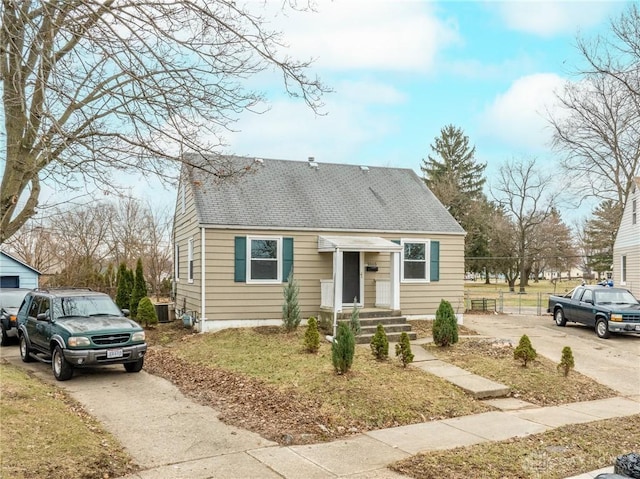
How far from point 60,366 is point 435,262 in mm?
11479

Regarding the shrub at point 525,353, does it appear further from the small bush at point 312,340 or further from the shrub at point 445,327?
the small bush at point 312,340

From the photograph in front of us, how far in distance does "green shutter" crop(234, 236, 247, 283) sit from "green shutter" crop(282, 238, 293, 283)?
114cm

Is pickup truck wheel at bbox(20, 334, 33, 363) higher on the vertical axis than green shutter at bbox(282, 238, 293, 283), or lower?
lower

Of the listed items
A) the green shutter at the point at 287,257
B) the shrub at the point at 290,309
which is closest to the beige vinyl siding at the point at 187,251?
the green shutter at the point at 287,257

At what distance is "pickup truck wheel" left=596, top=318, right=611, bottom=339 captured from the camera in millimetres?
15648

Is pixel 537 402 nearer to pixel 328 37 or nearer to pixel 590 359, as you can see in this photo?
pixel 590 359

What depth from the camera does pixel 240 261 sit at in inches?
587

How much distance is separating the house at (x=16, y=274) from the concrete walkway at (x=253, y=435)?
15208 millimetres

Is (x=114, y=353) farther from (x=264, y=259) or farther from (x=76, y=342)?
(x=264, y=259)

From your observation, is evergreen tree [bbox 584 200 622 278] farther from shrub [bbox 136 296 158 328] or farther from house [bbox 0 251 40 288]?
house [bbox 0 251 40 288]

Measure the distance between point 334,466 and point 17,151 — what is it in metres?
4.50

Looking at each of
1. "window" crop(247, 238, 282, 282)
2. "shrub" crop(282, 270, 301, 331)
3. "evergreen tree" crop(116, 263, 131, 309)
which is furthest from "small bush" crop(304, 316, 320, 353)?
"evergreen tree" crop(116, 263, 131, 309)

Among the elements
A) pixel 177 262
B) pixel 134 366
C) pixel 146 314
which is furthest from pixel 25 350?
pixel 177 262

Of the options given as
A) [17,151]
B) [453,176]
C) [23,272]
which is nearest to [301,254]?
[17,151]
